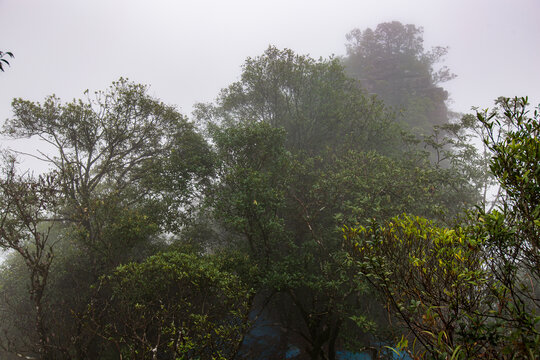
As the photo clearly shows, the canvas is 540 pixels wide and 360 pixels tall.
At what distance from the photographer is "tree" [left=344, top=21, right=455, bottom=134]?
109ft

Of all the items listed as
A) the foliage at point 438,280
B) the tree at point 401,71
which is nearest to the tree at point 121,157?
the foliage at point 438,280

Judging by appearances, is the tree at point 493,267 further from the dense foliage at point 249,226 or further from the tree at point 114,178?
the tree at point 114,178

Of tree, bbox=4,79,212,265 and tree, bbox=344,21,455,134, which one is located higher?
tree, bbox=344,21,455,134

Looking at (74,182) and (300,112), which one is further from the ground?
(300,112)

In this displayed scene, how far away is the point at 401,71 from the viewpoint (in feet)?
120

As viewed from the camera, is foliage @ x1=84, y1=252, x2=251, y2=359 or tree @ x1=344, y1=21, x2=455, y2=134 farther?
tree @ x1=344, y1=21, x2=455, y2=134

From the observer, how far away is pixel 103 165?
54.3ft

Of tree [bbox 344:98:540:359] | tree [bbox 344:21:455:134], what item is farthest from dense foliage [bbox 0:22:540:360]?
tree [bbox 344:21:455:134]

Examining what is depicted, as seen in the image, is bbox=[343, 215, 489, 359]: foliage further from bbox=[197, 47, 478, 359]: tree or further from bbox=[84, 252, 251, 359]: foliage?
bbox=[84, 252, 251, 359]: foliage

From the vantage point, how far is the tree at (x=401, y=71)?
33344 mm

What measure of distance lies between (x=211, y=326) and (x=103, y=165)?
533 inches

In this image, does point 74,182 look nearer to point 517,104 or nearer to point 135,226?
point 135,226

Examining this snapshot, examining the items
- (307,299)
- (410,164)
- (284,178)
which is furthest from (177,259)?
(410,164)

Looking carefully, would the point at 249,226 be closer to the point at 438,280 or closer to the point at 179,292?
the point at 179,292
